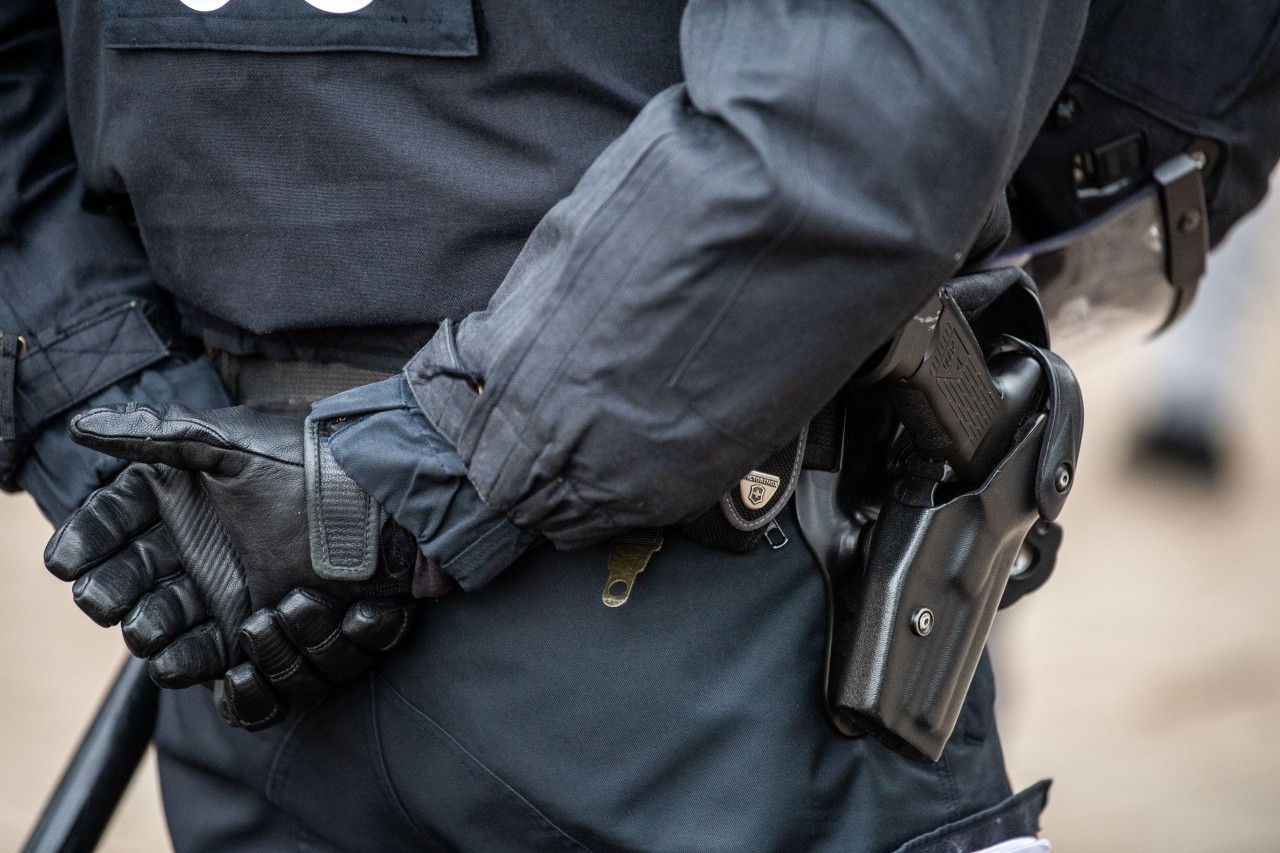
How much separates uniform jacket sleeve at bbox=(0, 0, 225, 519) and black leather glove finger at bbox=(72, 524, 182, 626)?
0.16 m

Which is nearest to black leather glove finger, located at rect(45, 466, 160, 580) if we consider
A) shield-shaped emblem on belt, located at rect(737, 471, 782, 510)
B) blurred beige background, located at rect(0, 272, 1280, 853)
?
shield-shaped emblem on belt, located at rect(737, 471, 782, 510)

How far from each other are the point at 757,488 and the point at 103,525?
1.69 feet

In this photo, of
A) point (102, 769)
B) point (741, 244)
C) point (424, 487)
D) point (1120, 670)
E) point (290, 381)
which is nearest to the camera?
point (741, 244)

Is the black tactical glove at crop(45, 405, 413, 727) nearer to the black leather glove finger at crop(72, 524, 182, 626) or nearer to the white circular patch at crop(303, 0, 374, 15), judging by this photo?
the black leather glove finger at crop(72, 524, 182, 626)

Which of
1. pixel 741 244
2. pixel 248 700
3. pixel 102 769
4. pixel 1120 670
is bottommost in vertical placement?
pixel 1120 670

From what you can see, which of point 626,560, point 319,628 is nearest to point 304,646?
point 319,628

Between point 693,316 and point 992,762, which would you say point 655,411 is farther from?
point 992,762

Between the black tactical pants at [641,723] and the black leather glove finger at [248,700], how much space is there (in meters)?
→ 0.09

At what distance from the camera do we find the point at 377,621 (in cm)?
100

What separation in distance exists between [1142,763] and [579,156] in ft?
8.53

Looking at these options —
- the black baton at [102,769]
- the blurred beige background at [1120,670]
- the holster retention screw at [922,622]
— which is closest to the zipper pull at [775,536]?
the holster retention screw at [922,622]

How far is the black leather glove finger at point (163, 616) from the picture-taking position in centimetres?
98

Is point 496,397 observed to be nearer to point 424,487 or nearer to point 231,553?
point 424,487

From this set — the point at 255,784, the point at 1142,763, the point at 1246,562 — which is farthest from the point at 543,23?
the point at 1246,562
